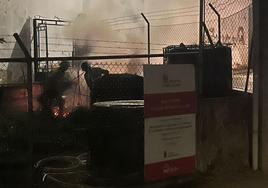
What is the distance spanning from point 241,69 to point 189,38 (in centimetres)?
966

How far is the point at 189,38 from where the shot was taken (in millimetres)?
18281

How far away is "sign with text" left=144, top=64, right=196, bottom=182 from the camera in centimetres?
573

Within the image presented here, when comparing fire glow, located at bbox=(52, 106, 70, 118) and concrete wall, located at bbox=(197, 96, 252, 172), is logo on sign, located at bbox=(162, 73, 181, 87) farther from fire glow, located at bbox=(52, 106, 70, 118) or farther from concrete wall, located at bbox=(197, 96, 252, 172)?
fire glow, located at bbox=(52, 106, 70, 118)

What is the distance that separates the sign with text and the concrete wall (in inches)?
16.7

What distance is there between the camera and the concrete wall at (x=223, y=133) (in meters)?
6.68

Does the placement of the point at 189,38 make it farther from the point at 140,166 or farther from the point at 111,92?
the point at 140,166

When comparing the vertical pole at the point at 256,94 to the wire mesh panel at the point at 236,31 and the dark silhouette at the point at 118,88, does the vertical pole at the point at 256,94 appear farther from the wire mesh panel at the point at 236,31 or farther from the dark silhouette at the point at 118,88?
the dark silhouette at the point at 118,88

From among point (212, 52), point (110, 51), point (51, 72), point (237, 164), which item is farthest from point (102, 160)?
point (110, 51)

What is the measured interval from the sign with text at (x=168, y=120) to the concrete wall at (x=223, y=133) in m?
0.42

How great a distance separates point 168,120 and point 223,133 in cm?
137

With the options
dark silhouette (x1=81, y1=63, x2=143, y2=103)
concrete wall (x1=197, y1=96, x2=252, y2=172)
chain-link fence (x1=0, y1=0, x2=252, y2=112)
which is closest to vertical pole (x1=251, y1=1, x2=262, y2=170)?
concrete wall (x1=197, y1=96, x2=252, y2=172)

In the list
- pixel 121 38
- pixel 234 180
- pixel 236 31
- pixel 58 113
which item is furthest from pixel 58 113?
pixel 121 38

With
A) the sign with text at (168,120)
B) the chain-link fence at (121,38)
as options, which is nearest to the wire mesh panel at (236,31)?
the chain-link fence at (121,38)

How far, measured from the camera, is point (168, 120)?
5.91 metres
